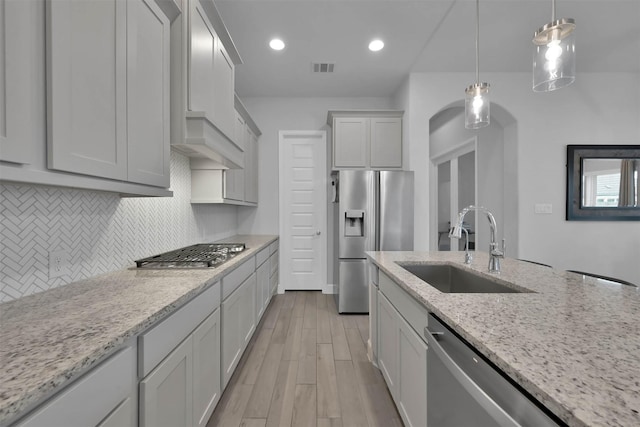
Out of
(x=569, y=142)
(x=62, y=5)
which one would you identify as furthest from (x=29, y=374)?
(x=569, y=142)

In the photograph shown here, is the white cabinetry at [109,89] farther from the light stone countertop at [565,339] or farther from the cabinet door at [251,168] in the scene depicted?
the cabinet door at [251,168]

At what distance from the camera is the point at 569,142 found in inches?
142

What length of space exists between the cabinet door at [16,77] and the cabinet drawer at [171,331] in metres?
0.67

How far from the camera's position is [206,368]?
1.49m

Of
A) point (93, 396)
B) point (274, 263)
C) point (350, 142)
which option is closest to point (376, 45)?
point (350, 142)

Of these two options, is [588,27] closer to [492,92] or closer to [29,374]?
[492,92]

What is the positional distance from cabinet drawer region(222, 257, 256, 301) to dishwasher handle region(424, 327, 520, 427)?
48.3 inches

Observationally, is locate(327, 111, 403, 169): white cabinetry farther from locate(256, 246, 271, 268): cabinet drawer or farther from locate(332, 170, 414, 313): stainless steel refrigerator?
locate(256, 246, 271, 268): cabinet drawer

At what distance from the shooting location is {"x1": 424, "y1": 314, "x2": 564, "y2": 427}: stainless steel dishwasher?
62 cm

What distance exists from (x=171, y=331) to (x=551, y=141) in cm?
453

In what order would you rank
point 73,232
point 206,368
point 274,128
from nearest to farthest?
1. point 73,232
2. point 206,368
3. point 274,128

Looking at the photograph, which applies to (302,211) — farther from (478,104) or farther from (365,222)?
(478,104)

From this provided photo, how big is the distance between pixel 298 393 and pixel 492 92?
157 inches

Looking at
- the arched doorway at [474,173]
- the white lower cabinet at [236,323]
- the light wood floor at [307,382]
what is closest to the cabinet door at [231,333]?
the white lower cabinet at [236,323]
